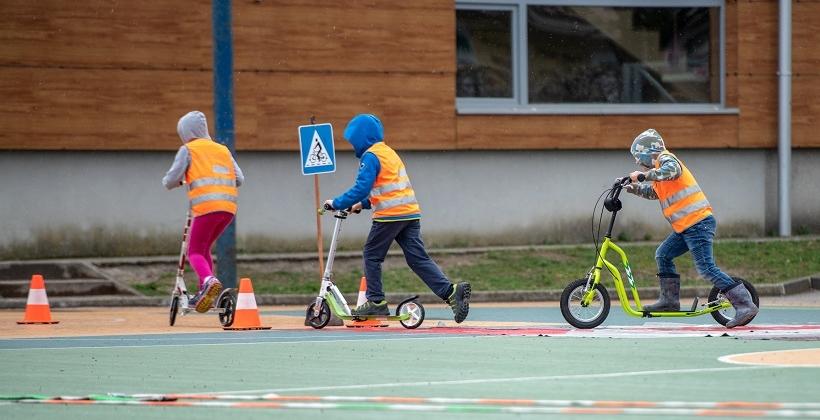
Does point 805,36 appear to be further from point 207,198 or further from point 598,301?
point 207,198

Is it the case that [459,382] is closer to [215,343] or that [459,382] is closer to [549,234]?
[215,343]

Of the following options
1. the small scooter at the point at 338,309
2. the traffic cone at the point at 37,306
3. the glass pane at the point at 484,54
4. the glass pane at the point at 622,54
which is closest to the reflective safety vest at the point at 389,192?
the small scooter at the point at 338,309

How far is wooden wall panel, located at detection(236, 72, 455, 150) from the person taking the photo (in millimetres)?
24453

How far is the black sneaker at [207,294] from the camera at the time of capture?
1482 centimetres

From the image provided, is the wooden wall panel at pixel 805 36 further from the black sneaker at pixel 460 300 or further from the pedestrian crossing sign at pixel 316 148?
the black sneaker at pixel 460 300

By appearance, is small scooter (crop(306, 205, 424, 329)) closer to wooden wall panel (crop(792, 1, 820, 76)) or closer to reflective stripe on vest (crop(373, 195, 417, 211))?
reflective stripe on vest (crop(373, 195, 417, 211))

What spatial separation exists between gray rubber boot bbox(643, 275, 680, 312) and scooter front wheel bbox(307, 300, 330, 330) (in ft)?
9.19

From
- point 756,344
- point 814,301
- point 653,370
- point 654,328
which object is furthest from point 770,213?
point 653,370

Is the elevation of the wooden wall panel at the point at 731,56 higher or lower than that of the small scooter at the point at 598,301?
higher

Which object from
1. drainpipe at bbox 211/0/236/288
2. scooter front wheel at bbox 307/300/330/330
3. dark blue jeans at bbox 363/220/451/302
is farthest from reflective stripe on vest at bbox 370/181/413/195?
drainpipe at bbox 211/0/236/288

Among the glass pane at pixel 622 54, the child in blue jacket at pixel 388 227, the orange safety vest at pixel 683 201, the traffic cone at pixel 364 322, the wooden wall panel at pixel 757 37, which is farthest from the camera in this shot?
the glass pane at pixel 622 54

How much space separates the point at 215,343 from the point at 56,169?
11597 millimetres

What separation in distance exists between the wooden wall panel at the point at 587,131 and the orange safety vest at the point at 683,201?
11.7 meters

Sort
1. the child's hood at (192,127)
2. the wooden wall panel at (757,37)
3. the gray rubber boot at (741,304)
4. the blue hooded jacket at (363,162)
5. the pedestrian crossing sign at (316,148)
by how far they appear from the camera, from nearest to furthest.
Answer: the gray rubber boot at (741,304) < the blue hooded jacket at (363,162) < the child's hood at (192,127) < the pedestrian crossing sign at (316,148) < the wooden wall panel at (757,37)
